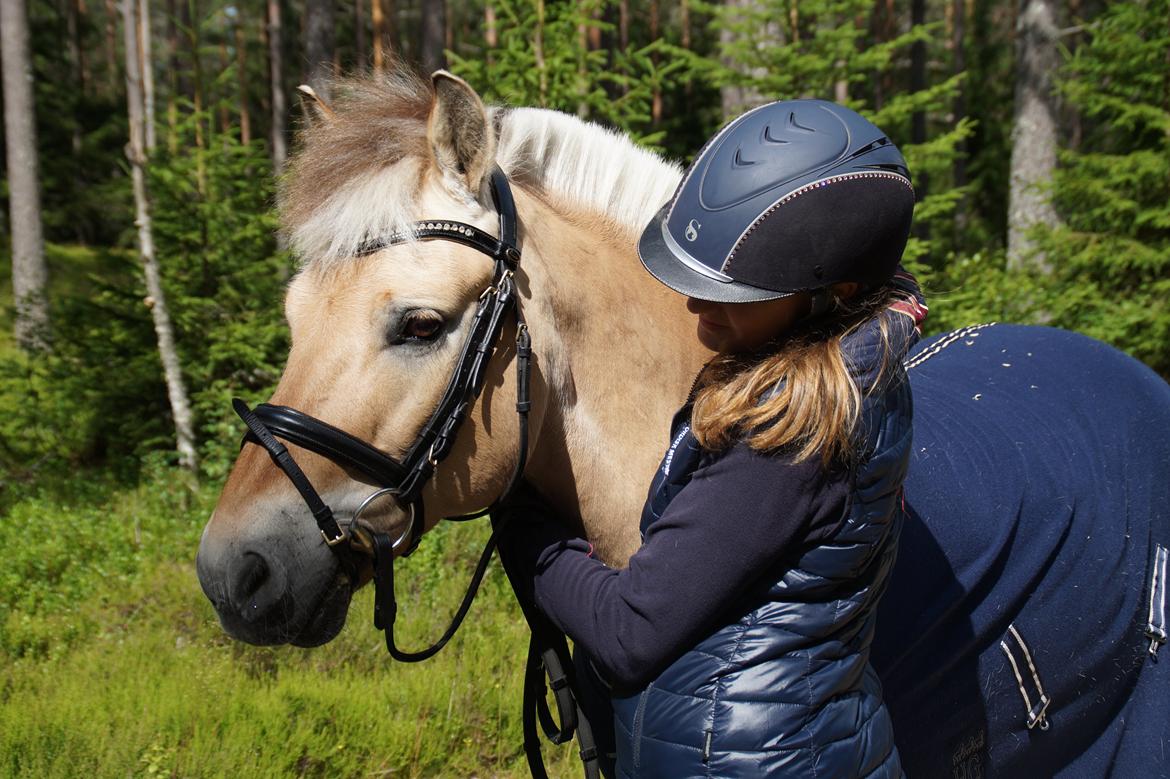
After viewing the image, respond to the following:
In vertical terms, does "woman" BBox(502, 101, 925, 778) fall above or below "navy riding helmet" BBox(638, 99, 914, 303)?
below

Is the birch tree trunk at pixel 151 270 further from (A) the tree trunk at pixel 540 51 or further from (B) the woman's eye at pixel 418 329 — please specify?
(B) the woman's eye at pixel 418 329

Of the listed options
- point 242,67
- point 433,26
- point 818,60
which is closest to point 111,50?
point 242,67

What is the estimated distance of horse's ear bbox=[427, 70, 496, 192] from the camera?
1692mm

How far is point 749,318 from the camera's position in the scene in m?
1.59

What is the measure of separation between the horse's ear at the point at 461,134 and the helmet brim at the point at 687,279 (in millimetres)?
392

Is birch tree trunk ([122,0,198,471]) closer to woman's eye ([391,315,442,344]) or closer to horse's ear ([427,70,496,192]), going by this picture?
horse's ear ([427,70,496,192])

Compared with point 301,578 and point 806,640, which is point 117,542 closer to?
point 301,578

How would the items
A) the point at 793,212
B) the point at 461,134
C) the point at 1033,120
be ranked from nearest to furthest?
the point at 793,212
the point at 461,134
the point at 1033,120

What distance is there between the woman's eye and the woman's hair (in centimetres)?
55

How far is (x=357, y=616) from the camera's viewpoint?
425cm

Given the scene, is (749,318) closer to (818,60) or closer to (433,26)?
(818,60)

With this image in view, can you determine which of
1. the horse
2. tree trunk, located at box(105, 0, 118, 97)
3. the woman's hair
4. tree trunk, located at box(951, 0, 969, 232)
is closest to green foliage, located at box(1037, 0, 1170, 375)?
the horse

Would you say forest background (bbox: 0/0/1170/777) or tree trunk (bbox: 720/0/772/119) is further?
tree trunk (bbox: 720/0/772/119)

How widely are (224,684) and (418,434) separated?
255 centimetres
